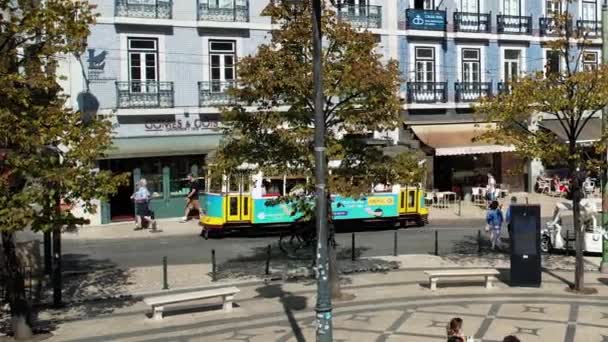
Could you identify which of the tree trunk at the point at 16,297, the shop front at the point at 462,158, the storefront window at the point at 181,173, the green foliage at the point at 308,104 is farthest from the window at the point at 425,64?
the tree trunk at the point at 16,297

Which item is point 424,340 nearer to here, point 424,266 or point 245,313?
point 245,313

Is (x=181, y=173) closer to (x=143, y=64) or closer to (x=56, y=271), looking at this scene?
(x=143, y=64)

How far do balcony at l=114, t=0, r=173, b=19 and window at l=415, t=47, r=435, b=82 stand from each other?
11.3m

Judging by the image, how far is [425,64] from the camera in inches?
1318

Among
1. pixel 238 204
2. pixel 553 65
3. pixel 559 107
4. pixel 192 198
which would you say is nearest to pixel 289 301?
pixel 559 107

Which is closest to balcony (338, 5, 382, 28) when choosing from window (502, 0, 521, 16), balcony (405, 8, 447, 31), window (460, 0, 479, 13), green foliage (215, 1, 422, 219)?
balcony (405, 8, 447, 31)

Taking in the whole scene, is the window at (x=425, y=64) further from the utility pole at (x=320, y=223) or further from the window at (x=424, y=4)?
the utility pole at (x=320, y=223)

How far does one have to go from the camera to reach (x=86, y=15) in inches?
487

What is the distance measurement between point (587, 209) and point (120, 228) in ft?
50.0

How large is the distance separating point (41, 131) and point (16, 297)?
9.18 feet

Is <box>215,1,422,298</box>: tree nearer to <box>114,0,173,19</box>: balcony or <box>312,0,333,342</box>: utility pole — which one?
<box>312,0,333,342</box>: utility pole

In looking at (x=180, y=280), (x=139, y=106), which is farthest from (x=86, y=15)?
(x=139, y=106)

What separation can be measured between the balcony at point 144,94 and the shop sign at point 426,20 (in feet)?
36.1

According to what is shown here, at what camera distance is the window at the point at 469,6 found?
3400 cm
